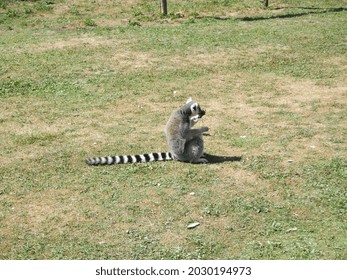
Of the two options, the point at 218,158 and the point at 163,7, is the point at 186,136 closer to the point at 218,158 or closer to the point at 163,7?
the point at 218,158

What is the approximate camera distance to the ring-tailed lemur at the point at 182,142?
1117 cm

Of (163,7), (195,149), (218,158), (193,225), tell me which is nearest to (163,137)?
(218,158)

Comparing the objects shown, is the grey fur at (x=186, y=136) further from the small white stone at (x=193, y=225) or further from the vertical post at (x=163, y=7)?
the vertical post at (x=163, y=7)

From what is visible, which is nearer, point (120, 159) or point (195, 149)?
point (195, 149)

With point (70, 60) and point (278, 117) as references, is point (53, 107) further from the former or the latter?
point (278, 117)

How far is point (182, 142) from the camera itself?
36.5ft

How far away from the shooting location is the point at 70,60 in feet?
64.8

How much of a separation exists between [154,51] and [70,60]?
3163mm

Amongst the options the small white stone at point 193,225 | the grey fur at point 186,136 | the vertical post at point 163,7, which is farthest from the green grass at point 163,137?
the vertical post at point 163,7

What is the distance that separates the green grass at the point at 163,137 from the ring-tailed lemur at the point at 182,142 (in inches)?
7.4

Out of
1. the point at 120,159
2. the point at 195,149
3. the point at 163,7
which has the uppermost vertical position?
the point at 163,7

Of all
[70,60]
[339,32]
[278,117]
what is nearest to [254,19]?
[339,32]

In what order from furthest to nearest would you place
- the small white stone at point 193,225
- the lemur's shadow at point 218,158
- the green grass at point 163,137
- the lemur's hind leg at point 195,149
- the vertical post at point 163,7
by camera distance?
the vertical post at point 163,7, the lemur's shadow at point 218,158, the lemur's hind leg at point 195,149, the small white stone at point 193,225, the green grass at point 163,137

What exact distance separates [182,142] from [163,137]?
1902mm
